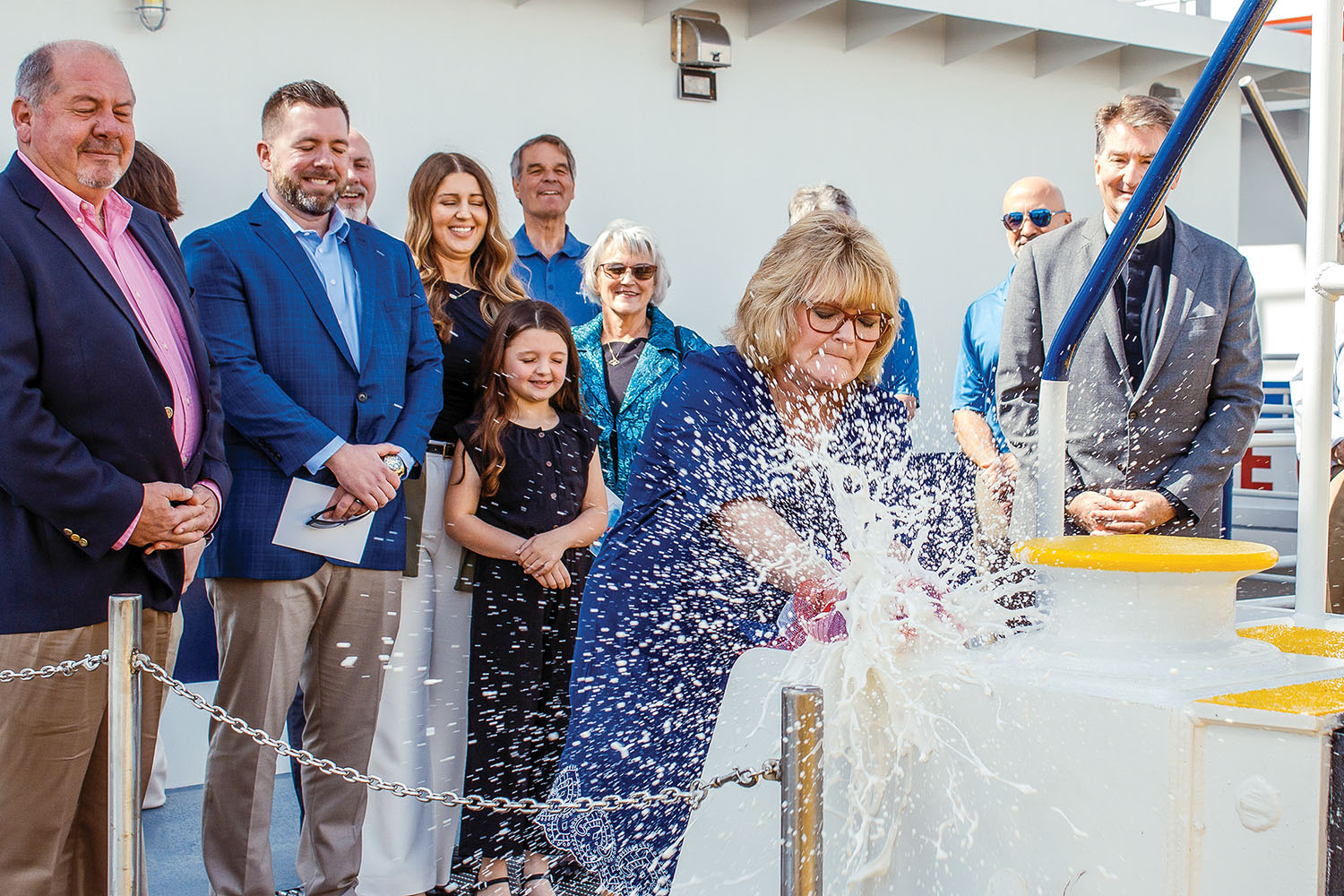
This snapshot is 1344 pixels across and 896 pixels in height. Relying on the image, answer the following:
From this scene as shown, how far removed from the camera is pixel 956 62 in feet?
24.1

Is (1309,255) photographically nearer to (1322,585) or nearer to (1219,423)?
(1322,585)

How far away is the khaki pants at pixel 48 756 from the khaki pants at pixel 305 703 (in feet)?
1.38

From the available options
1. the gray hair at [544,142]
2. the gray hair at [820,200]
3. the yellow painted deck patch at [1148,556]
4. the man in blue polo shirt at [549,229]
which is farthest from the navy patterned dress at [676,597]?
the gray hair at [544,142]

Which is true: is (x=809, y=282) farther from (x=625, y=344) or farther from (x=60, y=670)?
(x=625, y=344)

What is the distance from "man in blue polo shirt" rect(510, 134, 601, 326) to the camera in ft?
16.5

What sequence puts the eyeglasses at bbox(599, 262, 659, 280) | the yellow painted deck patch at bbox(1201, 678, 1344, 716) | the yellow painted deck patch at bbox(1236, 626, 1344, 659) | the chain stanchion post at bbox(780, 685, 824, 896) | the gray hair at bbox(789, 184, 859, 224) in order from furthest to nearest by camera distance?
the gray hair at bbox(789, 184, 859, 224) < the eyeglasses at bbox(599, 262, 659, 280) < the yellow painted deck patch at bbox(1236, 626, 1344, 659) < the chain stanchion post at bbox(780, 685, 824, 896) < the yellow painted deck patch at bbox(1201, 678, 1344, 716)

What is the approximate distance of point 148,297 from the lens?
3.07 m

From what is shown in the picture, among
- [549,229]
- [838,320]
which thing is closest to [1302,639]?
[838,320]

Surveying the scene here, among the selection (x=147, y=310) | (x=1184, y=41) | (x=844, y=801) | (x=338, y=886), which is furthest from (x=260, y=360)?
Answer: (x=1184, y=41)

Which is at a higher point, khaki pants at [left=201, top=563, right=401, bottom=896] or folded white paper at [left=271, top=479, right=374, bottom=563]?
folded white paper at [left=271, top=479, right=374, bottom=563]

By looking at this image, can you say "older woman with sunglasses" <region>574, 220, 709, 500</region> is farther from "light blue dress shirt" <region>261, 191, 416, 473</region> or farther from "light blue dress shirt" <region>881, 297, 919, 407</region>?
"light blue dress shirt" <region>261, 191, 416, 473</region>

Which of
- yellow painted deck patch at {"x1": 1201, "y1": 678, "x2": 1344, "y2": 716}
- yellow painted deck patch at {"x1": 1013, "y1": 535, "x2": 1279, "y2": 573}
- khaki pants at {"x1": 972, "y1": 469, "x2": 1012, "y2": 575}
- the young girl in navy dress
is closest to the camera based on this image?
Answer: yellow painted deck patch at {"x1": 1201, "y1": 678, "x2": 1344, "y2": 716}

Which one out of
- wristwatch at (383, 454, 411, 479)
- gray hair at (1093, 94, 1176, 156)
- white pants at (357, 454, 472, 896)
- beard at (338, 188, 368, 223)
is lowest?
Result: white pants at (357, 454, 472, 896)

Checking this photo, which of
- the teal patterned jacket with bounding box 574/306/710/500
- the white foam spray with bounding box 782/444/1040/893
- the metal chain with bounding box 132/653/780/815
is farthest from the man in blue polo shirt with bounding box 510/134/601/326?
the white foam spray with bounding box 782/444/1040/893
